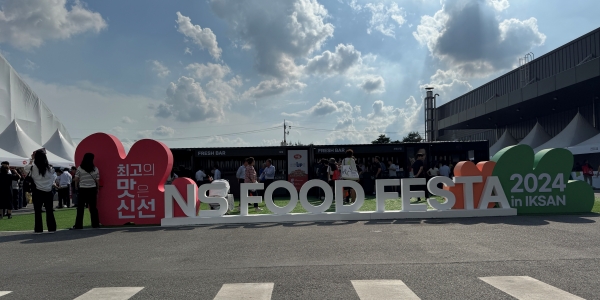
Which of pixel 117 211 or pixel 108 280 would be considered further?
pixel 117 211

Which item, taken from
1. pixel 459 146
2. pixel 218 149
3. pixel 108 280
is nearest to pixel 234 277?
pixel 108 280

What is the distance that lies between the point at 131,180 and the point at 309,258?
21.7 feet

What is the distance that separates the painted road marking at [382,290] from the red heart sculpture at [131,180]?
7573 millimetres

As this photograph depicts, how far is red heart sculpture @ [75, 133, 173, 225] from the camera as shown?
11.3 m

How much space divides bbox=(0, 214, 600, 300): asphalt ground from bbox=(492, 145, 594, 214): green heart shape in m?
1.65

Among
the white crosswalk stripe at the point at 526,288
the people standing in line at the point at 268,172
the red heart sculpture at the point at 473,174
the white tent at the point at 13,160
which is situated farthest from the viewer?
the white tent at the point at 13,160

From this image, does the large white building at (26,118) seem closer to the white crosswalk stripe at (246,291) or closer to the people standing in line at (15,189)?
the people standing in line at (15,189)

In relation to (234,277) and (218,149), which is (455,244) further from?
(218,149)

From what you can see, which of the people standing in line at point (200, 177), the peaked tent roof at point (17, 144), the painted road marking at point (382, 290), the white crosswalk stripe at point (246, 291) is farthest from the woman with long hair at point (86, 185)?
the peaked tent roof at point (17, 144)

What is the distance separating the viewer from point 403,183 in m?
11.4

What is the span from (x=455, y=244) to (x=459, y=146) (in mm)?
14902

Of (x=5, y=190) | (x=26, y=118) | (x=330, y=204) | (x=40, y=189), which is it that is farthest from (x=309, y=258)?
(x=26, y=118)

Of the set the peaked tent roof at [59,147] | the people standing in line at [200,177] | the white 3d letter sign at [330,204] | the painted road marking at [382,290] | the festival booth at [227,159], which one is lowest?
the painted road marking at [382,290]

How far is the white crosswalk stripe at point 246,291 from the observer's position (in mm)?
4527
